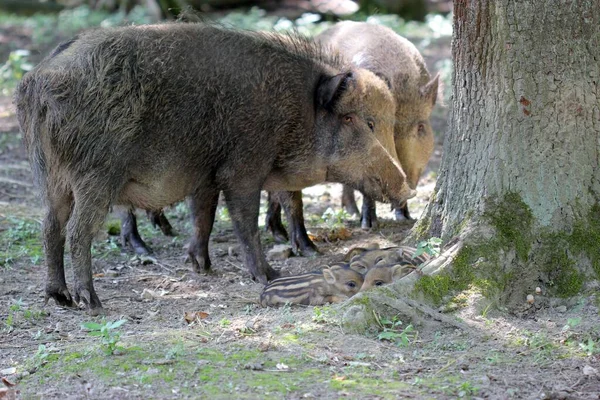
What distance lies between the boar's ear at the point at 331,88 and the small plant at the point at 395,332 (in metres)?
2.42

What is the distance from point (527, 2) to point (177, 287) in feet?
10.5

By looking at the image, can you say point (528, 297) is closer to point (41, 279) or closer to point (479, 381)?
point (479, 381)

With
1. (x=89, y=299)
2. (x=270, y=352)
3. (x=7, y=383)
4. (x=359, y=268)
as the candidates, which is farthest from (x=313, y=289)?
(x=7, y=383)

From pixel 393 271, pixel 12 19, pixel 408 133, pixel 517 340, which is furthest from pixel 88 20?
pixel 517 340

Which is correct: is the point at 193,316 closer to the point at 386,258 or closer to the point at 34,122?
the point at 386,258

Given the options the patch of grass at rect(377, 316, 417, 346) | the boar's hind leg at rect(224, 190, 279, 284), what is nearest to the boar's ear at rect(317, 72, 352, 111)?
the boar's hind leg at rect(224, 190, 279, 284)

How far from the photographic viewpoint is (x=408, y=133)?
334 inches

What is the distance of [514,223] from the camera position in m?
5.36

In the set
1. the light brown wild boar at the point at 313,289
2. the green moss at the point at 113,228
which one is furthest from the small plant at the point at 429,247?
the green moss at the point at 113,228

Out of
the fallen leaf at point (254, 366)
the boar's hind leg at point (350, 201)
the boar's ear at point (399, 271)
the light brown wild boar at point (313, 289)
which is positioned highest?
the fallen leaf at point (254, 366)

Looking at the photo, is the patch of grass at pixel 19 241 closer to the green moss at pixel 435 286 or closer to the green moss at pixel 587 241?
the green moss at pixel 435 286

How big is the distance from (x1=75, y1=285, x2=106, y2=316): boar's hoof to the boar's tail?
0.69 meters

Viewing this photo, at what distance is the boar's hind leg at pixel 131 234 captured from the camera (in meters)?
7.73

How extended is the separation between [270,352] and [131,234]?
11.4 ft
